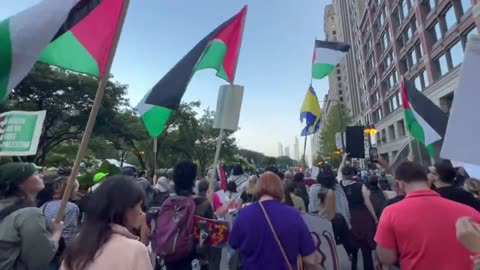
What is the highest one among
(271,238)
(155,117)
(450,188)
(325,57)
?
(325,57)

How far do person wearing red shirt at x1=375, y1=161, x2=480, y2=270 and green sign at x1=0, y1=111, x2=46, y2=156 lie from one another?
4552mm

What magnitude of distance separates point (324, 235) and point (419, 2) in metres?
31.2

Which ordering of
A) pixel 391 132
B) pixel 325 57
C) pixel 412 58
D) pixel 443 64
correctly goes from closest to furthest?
pixel 325 57 < pixel 443 64 < pixel 412 58 < pixel 391 132

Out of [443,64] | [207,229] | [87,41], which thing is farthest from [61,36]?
[443,64]

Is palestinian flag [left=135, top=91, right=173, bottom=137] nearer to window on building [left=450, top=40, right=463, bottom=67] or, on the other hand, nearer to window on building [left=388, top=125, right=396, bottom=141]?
window on building [left=450, top=40, right=463, bottom=67]

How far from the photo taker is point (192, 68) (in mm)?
4191

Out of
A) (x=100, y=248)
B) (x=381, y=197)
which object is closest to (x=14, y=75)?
(x=100, y=248)

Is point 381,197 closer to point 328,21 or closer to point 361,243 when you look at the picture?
point 361,243

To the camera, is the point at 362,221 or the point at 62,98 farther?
the point at 62,98

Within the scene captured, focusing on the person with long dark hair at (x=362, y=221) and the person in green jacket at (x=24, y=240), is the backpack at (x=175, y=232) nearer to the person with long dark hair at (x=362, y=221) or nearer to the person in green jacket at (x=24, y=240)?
the person in green jacket at (x=24, y=240)

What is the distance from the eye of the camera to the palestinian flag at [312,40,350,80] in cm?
926

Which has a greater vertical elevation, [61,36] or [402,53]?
[402,53]

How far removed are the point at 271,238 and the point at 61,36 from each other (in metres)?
2.88

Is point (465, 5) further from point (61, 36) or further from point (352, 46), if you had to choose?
point (352, 46)
